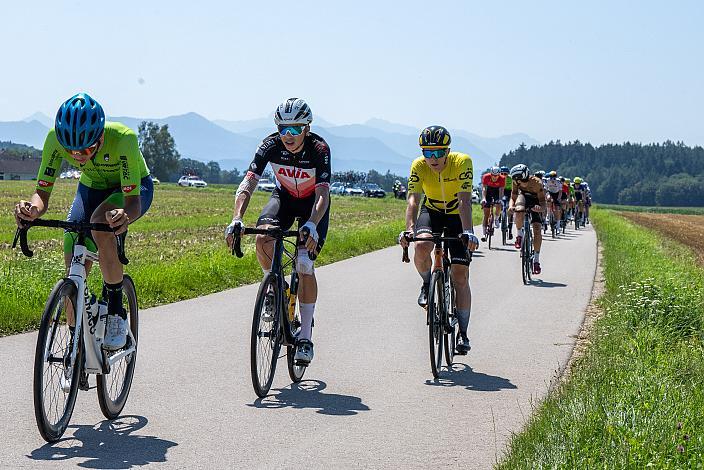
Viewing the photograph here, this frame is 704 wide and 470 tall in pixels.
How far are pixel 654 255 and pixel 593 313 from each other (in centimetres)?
766

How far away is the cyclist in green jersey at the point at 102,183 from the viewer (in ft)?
18.6

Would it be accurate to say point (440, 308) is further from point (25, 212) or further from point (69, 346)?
point (25, 212)

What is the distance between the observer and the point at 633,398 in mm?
6309

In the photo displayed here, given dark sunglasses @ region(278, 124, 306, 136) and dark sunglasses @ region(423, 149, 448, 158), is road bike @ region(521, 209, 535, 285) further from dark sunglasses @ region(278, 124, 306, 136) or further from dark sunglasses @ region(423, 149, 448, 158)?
dark sunglasses @ region(278, 124, 306, 136)

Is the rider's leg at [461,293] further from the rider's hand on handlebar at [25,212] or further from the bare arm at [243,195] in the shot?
the rider's hand on handlebar at [25,212]

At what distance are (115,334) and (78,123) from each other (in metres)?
1.37

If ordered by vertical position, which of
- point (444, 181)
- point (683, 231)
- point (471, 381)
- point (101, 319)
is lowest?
point (683, 231)

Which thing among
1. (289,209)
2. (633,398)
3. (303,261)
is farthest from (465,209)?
(633,398)

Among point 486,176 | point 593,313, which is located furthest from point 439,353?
point 486,176

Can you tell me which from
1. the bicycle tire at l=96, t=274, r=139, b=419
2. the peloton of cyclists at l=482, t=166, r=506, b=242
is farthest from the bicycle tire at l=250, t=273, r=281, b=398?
the peloton of cyclists at l=482, t=166, r=506, b=242

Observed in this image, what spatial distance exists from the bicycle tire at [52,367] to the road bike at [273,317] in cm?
144

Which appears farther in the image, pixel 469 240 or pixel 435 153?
pixel 435 153

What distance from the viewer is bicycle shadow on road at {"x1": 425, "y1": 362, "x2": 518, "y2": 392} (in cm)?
774

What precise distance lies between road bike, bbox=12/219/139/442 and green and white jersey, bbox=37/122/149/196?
15.8 inches
